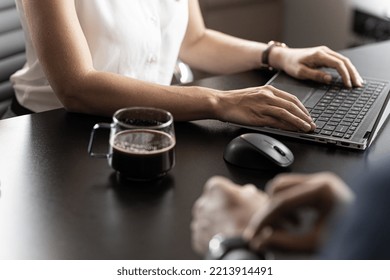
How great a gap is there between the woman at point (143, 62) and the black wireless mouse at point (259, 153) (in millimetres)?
128

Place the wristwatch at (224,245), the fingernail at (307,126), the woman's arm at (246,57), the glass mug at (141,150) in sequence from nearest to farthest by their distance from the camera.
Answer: the wristwatch at (224,245) < the glass mug at (141,150) < the fingernail at (307,126) < the woman's arm at (246,57)

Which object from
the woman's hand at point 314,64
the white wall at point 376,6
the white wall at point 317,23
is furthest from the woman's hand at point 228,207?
the white wall at point 317,23

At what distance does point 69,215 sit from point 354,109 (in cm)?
68

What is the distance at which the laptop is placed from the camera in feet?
4.50

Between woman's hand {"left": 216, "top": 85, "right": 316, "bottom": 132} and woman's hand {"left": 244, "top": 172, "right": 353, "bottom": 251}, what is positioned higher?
woman's hand {"left": 244, "top": 172, "right": 353, "bottom": 251}

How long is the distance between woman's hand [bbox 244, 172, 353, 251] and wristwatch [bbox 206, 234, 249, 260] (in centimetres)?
4

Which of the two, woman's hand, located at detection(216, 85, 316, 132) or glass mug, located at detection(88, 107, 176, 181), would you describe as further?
woman's hand, located at detection(216, 85, 316, 132)

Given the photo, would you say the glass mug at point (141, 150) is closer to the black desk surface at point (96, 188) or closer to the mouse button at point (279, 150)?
the black desk surface at point (96, 188)

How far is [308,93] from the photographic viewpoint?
1608 mm

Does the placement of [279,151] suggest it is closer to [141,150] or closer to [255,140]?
[255,140]

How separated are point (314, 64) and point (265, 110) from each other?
40 centimetres

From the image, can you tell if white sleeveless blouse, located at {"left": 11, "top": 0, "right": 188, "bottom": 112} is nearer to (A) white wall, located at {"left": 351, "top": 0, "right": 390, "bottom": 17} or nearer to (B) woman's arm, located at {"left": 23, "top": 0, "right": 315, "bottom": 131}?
(B) woman's arm, located at {"left": 23, "top": 0, "right": 315, "bottom": 131}

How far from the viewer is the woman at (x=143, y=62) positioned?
1.44 metres

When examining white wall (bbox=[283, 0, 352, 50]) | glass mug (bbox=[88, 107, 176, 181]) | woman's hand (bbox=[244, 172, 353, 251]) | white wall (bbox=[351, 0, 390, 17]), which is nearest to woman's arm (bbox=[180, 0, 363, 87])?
glass mug (bbox=[88, 107, 176, 181])
